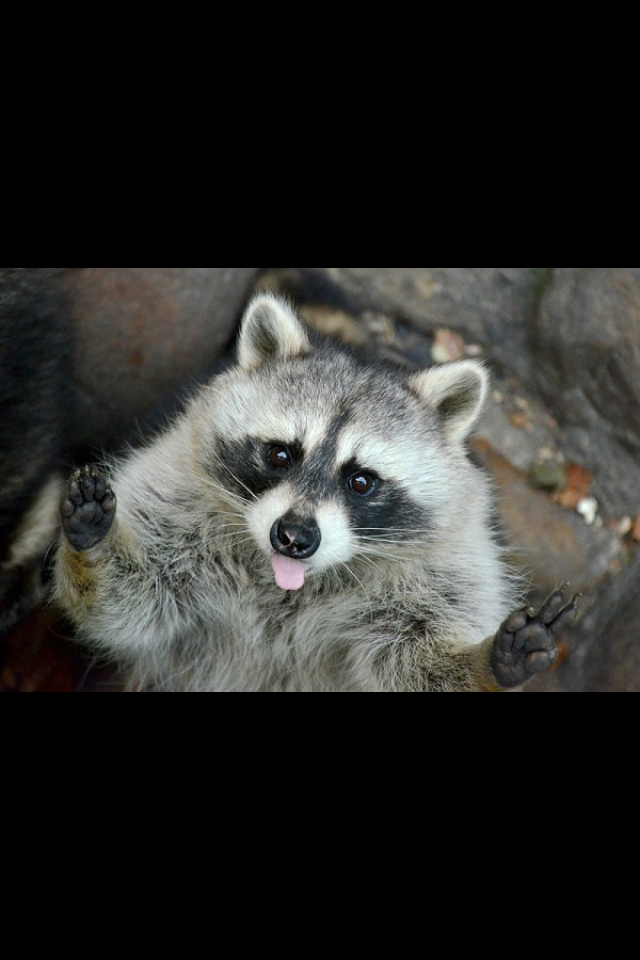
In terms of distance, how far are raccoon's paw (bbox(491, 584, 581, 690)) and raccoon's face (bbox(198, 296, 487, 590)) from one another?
0.62m

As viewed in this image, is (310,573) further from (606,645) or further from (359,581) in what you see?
(606,645)

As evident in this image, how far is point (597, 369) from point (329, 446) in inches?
72.2

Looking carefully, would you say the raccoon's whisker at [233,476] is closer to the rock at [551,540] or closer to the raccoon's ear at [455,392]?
the raccoon's ear at [455,392]

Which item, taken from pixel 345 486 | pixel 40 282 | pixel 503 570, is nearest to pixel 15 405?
pixel 40 282

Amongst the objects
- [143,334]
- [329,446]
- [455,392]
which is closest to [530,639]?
[329,446]

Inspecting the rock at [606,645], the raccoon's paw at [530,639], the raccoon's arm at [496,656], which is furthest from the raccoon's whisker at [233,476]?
the rock at [606,645]

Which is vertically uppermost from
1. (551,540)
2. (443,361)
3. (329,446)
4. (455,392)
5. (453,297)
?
(455,392)

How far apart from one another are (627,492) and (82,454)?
2.58 metres

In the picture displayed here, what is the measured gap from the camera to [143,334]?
14.0 ft

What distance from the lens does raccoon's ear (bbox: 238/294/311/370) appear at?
3544mm

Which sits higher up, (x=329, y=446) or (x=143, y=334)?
(x=329, y=446)

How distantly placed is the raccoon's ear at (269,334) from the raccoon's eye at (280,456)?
0.48 metres

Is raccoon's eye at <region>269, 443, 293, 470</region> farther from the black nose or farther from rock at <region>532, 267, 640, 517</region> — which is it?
rock at <region>532, 267, 640, 517</region>
